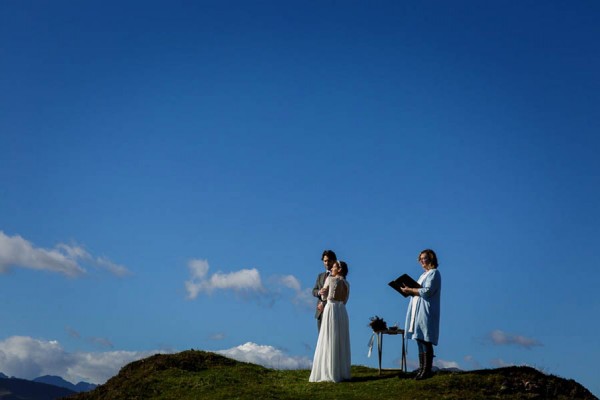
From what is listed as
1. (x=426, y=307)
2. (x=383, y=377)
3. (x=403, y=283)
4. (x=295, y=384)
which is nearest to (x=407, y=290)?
(x=403, y=283)

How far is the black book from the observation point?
72.6 feet

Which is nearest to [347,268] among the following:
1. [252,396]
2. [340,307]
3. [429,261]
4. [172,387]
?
[340,307]

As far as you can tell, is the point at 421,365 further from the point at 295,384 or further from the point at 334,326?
the point at 295,384

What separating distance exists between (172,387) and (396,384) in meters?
9.01

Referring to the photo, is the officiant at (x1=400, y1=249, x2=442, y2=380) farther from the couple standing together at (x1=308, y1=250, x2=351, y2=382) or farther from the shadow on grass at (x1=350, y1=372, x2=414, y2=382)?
the couple standing together at (x1=308, y1=250, x2=351, y2=382)

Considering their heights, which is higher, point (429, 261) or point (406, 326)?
point (429, 261)

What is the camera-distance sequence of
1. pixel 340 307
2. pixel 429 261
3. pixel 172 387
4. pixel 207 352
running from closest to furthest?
pixel 429 261 < pixel 340 307 < pixel 172 387 < pixel 207 352

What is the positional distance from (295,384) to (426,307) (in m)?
5.91

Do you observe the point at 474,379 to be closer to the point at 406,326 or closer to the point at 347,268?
the point at 406,326

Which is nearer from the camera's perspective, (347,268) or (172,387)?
(347,268)

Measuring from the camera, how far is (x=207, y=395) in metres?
23.8

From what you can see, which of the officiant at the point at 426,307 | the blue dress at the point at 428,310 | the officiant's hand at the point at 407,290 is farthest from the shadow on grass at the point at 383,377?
the officiant's hand at the point at 407,290

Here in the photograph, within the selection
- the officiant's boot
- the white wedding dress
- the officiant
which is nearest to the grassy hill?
the officiant's boot

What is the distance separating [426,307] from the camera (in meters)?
21.8
